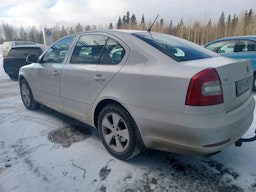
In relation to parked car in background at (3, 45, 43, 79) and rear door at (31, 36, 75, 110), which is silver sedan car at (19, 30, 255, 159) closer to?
rear door at (31, 36, 75, 110)

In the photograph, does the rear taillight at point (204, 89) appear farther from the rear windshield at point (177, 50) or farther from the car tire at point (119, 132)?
the car tire at point (119, 132)

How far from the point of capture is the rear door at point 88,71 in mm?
2529

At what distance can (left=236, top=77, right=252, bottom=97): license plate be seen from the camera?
6.91ft

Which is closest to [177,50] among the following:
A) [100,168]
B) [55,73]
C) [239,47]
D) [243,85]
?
[243,85]

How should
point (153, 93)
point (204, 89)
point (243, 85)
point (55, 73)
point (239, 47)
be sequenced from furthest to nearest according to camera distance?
point (239, 47)
point (55, 73)
point (243, 85)
point (153, 93)
point (204, 89)

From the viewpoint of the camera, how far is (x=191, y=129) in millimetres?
1882

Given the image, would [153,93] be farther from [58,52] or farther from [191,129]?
[58,52]

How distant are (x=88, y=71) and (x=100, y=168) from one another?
120cm

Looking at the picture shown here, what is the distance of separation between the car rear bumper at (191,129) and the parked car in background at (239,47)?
12.7 feet

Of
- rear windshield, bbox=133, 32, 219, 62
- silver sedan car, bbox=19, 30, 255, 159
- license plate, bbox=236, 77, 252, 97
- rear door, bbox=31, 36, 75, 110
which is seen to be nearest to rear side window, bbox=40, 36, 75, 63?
rear door, bbox=31, 36, 75, 110

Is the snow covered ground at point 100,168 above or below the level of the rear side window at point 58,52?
below

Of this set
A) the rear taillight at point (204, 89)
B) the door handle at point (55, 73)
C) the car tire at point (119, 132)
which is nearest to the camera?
the rear taillight at point (204, 89)

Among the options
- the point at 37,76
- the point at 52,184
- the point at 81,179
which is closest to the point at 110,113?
the point at 81,179

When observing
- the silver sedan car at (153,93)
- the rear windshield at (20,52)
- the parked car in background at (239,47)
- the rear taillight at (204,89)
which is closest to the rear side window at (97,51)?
the silver sedan car at (153,93)
